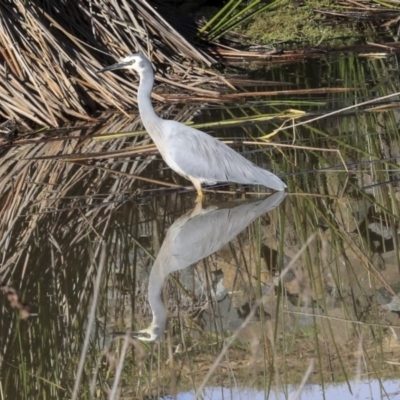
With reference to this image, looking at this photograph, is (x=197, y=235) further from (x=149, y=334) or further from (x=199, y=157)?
(x=149, y=334)

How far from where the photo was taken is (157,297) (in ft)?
14.2

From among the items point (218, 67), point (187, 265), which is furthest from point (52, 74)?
point (187, 265)

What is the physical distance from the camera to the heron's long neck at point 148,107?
19.9 ft

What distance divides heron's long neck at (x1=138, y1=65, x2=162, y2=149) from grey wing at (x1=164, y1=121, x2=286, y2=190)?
5.6 inches

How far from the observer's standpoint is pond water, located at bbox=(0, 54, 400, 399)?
354 centimetres

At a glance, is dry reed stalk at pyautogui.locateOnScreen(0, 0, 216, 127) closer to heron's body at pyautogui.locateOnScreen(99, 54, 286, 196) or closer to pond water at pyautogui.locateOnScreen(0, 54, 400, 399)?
pond water at pyautogui.locateOnScreen(0, 54, 400, 399)

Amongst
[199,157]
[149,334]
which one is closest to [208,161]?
[199,157]

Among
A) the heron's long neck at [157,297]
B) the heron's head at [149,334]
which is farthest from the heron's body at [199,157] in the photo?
the heron's head at [149,334]

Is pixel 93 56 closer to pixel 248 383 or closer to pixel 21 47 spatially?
pixel 21 47

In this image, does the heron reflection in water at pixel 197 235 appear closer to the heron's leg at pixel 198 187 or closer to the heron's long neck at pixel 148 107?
the heron's leg at pixel 198 187

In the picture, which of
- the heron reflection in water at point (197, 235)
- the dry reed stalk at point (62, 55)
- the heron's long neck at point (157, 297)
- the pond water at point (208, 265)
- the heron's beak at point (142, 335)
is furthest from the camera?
the dry reed stalk at point (62, 55)

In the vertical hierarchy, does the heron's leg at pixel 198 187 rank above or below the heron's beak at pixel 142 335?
above

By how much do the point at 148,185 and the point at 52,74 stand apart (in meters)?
2.46

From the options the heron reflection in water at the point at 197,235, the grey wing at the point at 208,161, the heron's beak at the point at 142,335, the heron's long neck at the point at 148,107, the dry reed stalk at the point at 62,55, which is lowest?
the heron's beak at the point at 142,335
